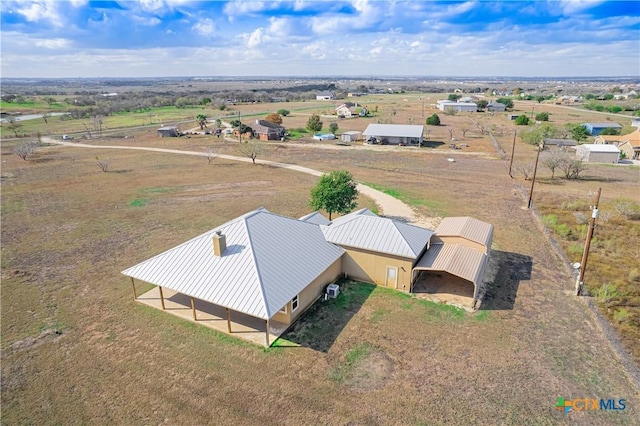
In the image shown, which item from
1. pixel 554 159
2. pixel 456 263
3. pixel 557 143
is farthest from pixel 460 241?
pixel 557 143

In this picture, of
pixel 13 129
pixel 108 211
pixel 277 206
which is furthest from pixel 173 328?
pixel 13 129

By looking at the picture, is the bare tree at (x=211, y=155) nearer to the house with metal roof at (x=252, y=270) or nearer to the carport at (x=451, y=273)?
the house with metal roof at (x=252, y=270)

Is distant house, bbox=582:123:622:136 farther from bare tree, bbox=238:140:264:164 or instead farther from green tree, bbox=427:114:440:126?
bare tree, bbox=238:140:264:164

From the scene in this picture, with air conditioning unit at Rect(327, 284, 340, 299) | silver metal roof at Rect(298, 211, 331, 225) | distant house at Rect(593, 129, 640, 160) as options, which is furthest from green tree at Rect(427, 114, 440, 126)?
air conditioning unit at Rect(327, 284, 340, 299)

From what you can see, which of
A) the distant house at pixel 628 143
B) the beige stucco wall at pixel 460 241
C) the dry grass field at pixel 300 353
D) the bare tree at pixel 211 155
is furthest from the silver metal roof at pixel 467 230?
the distant house at pixel 628 143

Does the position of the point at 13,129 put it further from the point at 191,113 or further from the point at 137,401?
the point at 137,401
